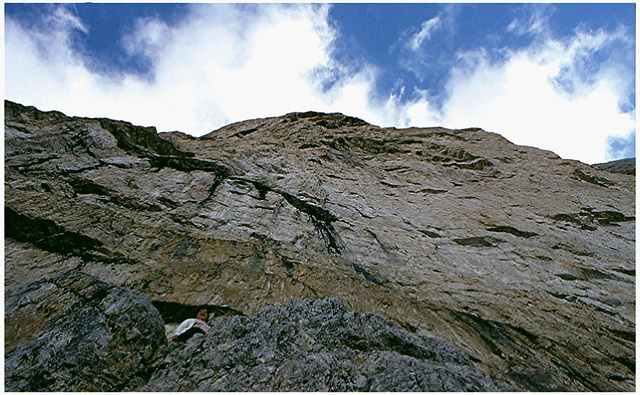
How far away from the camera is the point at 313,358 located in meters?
6.14

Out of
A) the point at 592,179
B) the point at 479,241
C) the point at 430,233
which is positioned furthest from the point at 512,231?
the point at 592,179

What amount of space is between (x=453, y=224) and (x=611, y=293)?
5.27 meters

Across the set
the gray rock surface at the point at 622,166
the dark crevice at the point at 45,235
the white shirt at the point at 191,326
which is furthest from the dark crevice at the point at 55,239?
the gray rock surface at the point at 622,166

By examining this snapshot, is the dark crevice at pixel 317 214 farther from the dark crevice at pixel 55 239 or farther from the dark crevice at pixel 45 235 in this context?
the dark crevice at pixel 45 235

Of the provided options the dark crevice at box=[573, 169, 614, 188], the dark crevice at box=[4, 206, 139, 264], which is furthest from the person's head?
the dark crevice at box=[573, 169, 614, 188]

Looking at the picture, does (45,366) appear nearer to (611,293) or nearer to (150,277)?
(150,277)

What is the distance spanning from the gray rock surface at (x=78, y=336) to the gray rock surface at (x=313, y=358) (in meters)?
0.62

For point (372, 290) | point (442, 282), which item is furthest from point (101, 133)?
point (442, 282)

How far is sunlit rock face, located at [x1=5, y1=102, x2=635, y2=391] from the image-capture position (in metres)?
7.29

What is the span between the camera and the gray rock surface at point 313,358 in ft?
18.2

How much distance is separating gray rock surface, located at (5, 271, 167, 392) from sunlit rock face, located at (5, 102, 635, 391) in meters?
0.07

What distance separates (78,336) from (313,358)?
4.58 metres

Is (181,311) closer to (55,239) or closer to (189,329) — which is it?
(189,329)

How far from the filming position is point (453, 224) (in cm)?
1337
